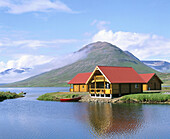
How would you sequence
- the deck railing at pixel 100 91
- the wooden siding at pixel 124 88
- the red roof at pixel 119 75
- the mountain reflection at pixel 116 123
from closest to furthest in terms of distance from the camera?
the mountain reflection at pixel 116 123 → the deck railing at pixel 100 91 → the red roof at pixel 119 75 → the wooden siding at pixel 124 88

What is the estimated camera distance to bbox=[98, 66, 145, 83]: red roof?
71094 mm

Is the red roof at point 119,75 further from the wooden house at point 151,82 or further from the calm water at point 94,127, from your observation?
the calm water at point 94,127

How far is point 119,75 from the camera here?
7438 cm

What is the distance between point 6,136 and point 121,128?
15565 mm

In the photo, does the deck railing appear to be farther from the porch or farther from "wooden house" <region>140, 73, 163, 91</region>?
"wooden house" <region>140, 73, 163, 91</region>

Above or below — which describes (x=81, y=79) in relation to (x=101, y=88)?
above

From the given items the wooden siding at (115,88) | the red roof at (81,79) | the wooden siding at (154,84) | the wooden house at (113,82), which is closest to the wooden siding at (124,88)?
the wooden house at (113,82)

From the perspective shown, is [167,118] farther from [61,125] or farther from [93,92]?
[93,92]

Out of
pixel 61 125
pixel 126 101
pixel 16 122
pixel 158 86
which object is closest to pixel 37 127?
pixel 61 125

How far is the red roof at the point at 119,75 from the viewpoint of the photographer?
233 feet

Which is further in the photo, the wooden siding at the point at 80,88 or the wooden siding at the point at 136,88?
the wooden siding at the point at 80,88

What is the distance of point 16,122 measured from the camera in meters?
43.6

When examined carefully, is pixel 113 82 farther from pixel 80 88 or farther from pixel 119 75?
pixel 80 88

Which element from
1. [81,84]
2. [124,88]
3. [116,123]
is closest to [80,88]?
[81,84]
